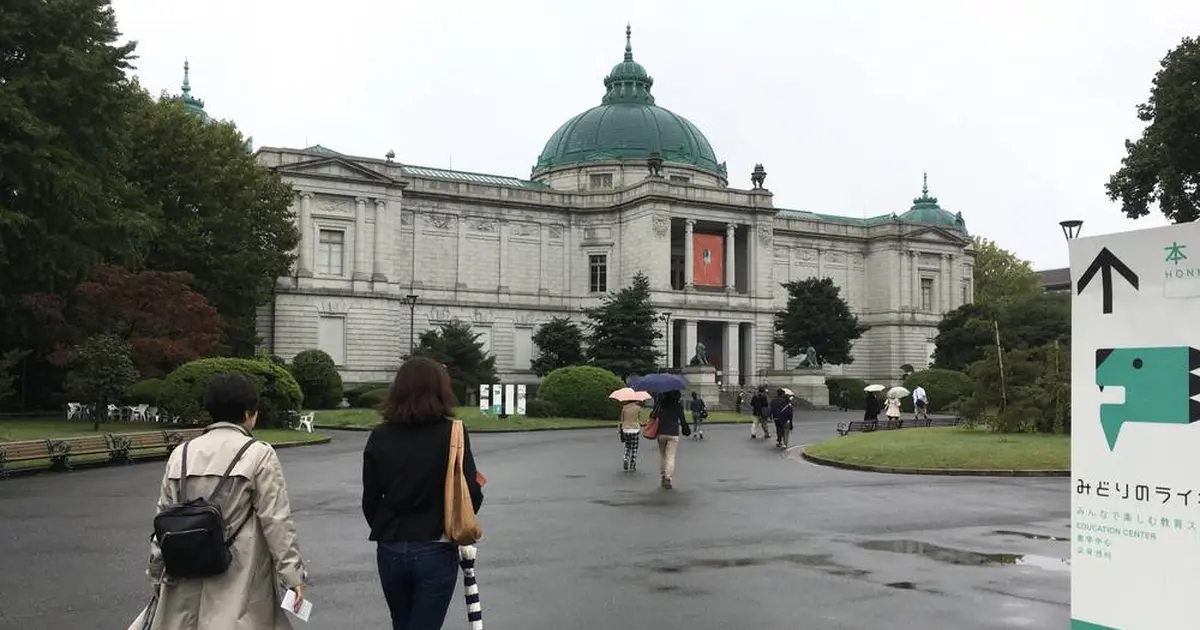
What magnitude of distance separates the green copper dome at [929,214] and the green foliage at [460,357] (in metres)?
50.8

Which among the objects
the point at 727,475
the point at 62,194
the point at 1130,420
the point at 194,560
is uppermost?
the point at 62,194

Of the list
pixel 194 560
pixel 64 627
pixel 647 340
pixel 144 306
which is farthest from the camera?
pixel 647 340

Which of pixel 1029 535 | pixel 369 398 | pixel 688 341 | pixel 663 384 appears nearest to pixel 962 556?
pixel 1029 535

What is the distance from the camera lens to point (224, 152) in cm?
5228

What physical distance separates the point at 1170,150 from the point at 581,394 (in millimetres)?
23971

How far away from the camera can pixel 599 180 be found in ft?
269

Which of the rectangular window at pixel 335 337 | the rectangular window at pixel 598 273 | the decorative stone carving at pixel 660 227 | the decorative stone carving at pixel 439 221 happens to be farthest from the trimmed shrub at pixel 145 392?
the rectangular window at pixel 598 273

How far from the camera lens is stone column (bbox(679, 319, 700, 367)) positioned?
7275cm

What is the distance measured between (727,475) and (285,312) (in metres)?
47.7

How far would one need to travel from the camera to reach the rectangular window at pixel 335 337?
64.1 meters

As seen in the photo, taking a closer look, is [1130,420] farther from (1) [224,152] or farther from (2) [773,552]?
(1) [224,152]

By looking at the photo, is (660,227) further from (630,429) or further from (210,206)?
(630,429)

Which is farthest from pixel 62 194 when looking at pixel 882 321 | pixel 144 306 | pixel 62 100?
pixel 882 321

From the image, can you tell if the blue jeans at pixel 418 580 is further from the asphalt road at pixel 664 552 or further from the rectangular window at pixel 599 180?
the rectangular window at pixel 599 180
